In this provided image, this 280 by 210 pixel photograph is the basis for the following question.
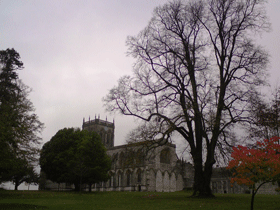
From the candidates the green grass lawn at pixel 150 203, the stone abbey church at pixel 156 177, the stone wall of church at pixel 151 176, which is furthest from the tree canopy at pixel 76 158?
the green grass lawn at pixel 150 203

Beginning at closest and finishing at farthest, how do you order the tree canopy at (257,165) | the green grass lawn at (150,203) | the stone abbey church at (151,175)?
the tree canopy at (257,165) < the green grass lawn at (150,203) < the stone abbey church at (151,175)

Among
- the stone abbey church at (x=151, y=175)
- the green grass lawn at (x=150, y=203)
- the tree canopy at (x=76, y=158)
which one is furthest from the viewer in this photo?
the stone abbey church at (x=151, y=175)

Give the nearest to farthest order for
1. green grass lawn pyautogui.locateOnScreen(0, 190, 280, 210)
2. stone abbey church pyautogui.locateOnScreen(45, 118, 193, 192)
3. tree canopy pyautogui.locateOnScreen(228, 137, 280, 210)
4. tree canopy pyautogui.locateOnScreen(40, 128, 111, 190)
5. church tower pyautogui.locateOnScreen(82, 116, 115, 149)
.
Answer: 1. tree canopy pyautogui.locateOnScreen(228, 137, 280, 210)
2. green grass lawn pyautogui.locateOnScreen(0, 190, 280, 210)
3. tree canopy pyautogui.locateOnScreen(40, 128, 111, 190)
4. stone abbey church pyautogui.locateOnScreen(45, 118, 193, 192)
5. church tower pyautogui.locateOnScreen(82, 116, 115, 149)

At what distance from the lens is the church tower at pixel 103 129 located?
91.9 meters

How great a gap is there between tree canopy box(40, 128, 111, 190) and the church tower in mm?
34648

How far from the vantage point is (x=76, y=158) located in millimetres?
44375

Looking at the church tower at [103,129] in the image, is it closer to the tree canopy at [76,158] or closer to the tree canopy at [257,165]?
the tree canopy at [76,158]

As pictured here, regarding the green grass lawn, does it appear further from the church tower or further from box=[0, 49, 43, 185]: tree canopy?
the church tower

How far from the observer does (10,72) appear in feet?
113

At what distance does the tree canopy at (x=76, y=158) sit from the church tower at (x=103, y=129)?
3465 cm


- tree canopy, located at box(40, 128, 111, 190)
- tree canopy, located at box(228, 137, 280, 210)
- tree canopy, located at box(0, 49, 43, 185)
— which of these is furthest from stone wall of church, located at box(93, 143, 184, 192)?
tree canopy, located at box(228, 137, 280, 210)

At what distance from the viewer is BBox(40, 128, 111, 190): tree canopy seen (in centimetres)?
4366

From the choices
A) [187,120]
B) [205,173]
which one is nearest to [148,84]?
[187,120]

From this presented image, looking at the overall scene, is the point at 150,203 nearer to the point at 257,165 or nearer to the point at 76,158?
the point at 257,165
